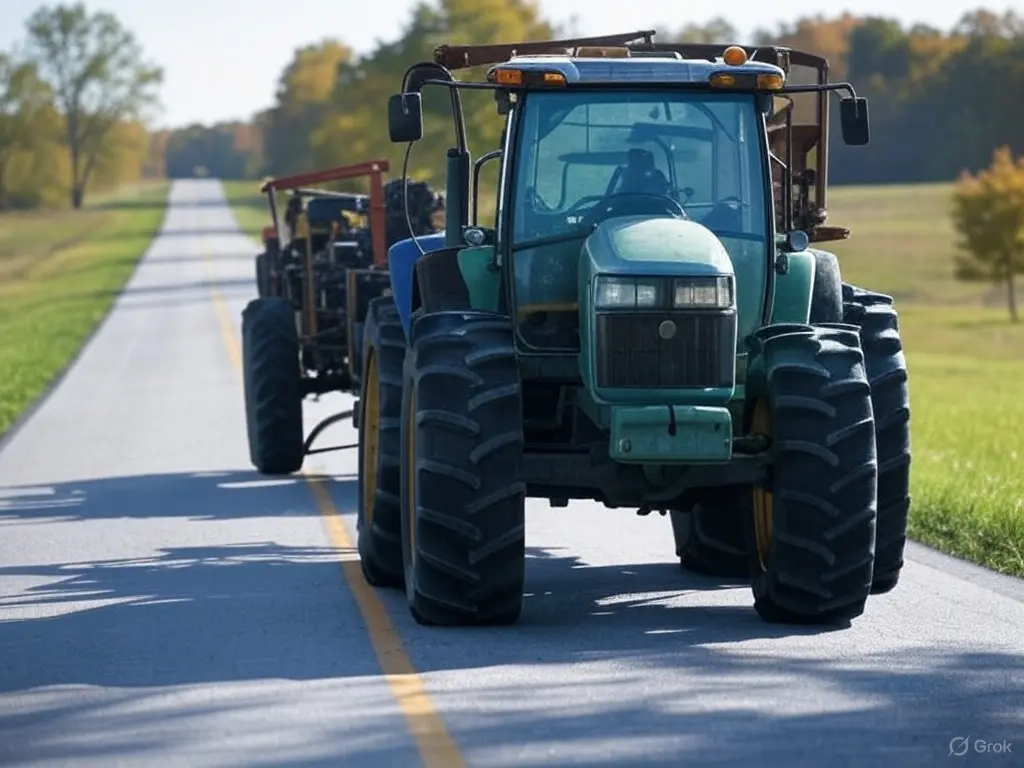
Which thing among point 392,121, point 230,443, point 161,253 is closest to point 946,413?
point 230,443

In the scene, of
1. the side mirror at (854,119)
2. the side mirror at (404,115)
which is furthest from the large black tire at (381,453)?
the side mirror at (854,119)

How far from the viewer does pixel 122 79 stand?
163m

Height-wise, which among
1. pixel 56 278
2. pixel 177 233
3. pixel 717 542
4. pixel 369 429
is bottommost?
pixel 177 233

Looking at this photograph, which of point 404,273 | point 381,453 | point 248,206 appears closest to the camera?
point 381,453

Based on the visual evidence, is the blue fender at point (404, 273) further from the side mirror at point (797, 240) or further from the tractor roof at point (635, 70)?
the side mirror at point (797, 240)

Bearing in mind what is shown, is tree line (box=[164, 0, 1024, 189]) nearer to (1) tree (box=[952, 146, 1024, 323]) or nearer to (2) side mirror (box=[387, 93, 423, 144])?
(1) tree (box=[952, 146, 1024, 323])

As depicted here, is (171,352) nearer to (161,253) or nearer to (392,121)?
(392,121)

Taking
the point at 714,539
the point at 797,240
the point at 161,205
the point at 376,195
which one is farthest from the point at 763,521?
the point at 161,205

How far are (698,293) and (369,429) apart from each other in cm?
322

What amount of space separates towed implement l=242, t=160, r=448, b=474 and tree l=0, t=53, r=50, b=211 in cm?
13453

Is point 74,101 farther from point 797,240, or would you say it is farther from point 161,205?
point 797,240

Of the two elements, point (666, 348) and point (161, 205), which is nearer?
point (666, 348)

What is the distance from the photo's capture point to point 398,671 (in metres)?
9.09

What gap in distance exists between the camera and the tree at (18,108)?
151m
